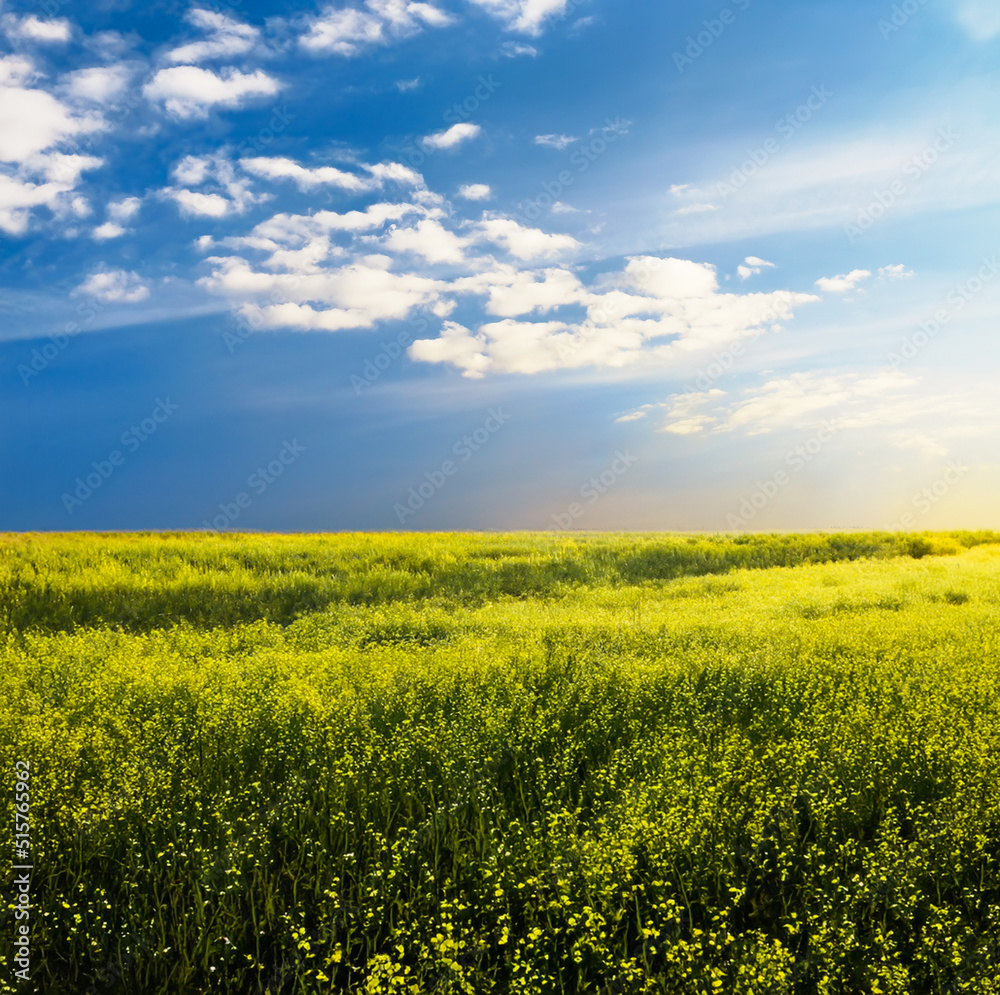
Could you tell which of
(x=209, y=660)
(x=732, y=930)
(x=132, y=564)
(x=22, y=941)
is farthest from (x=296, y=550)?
(x=732, y=930)

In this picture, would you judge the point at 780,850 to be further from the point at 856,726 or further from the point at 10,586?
the point at 10,586

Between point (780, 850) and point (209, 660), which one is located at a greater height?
point (209, 660)

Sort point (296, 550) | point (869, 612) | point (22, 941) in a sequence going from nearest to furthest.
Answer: point (22, 941) < point (869, 612) < point (296, 550)

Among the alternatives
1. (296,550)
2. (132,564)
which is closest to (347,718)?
(132,564)

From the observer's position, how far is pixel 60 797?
5.44 m

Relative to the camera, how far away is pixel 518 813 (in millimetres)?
5359

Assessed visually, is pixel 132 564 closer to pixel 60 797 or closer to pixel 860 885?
pixel 60 797

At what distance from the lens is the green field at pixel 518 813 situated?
13.0ft

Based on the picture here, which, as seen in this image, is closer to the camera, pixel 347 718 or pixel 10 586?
pixel 347 718

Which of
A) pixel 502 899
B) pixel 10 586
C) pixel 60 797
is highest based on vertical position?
pixel 10 586

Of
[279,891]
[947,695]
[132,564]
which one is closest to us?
[279,891]

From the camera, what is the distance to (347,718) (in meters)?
6.74

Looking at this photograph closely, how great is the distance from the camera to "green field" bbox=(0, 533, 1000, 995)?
3975mm

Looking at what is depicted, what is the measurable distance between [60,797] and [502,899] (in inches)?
153
